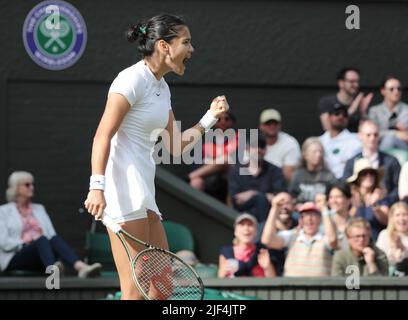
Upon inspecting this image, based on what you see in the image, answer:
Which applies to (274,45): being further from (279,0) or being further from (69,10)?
(69,10)

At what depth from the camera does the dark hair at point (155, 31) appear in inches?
246

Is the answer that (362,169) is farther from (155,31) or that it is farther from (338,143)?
(155,31)

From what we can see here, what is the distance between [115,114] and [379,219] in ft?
15.6

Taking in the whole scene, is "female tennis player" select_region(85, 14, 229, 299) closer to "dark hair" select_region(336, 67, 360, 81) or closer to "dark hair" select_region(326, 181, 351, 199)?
"dark hair" select_region(326, 181, 351, 199)

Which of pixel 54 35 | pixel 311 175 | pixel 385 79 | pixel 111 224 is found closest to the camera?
pixel 111 224

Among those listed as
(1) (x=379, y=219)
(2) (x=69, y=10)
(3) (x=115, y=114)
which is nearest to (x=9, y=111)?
(2) (x=69, y=10)

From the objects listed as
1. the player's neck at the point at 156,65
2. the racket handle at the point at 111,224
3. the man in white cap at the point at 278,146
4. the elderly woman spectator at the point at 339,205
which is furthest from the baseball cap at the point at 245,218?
the racket handle at the point at 111,224

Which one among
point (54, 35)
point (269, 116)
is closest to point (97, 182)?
point (269, 116)

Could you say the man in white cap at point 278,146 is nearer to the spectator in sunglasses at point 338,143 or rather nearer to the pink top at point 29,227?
the spectator in sunglasses at point 338,143

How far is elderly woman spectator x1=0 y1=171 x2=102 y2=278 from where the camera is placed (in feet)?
33.0

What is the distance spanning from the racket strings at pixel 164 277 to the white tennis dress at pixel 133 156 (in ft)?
0.71

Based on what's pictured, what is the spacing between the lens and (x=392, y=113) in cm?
1165

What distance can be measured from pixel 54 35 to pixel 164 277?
6.20 meters

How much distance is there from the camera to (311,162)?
35.7 feet
